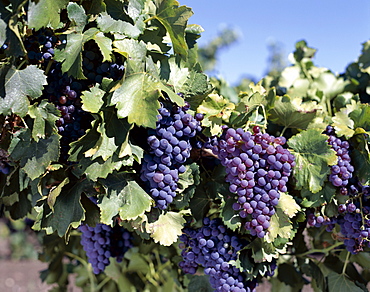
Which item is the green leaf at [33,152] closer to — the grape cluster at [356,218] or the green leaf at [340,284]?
the grape cluster at [356,218]

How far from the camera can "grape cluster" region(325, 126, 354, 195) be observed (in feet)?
3.51

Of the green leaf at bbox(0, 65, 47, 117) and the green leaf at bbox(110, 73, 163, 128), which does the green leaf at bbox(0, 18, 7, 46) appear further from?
the green leaf at bbox(110, 73, 163, 128)

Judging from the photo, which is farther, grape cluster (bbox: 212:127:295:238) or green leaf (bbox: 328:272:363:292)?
green leaf (bbox: 328:272:363:292)

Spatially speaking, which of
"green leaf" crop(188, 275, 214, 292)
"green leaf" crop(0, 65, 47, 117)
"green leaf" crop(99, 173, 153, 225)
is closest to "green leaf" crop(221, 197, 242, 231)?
"green leaf" crop(99, 173, 153, 225)

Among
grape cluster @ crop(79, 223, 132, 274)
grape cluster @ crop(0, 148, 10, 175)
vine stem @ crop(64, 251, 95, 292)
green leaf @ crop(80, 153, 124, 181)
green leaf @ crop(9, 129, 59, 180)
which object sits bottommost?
vine stem @ crop(64, 251, 95, 292)

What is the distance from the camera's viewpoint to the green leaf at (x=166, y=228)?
100 centimetres

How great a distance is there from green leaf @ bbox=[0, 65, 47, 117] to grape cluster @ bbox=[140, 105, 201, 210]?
289 mm

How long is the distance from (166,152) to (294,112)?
0.45m

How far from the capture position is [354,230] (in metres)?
1.13

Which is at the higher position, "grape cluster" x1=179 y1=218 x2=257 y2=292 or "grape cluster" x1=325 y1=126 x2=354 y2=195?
"grape cluster" x1=325 y1=126 x2=354 y2=195

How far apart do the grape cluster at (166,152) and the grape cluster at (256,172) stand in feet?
0.39

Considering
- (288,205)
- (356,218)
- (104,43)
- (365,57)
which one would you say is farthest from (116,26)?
(365,57)

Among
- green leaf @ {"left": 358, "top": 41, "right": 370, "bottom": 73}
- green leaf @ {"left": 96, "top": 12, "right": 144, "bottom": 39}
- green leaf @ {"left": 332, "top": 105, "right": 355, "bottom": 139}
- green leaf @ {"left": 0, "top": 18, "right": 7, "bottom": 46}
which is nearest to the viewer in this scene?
green leaf @ {"left": 0, "top": 18, "right": 7, "bottom": 46}

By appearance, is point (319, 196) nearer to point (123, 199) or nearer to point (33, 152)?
point (123, 199)
